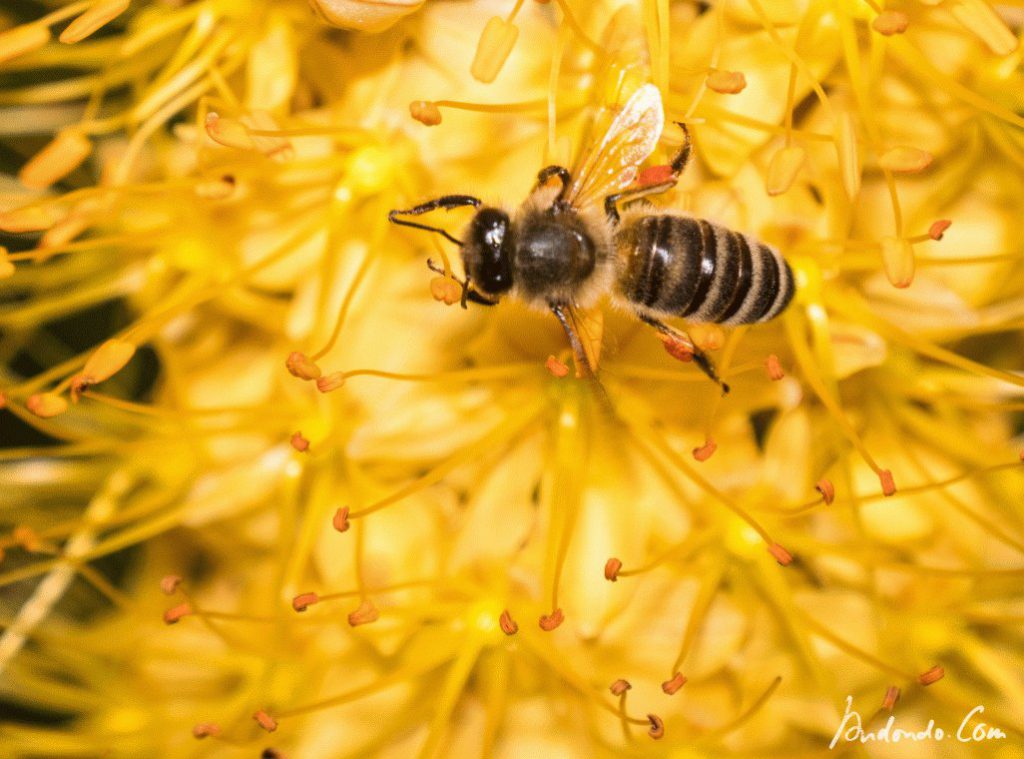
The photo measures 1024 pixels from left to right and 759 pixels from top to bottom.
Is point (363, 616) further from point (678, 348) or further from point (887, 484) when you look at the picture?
point (887, 484)

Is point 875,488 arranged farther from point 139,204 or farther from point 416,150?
point 139,204

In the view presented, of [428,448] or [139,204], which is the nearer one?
[428,448]

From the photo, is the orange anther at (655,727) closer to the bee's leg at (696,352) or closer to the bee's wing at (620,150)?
the bee's leg at (696,352)

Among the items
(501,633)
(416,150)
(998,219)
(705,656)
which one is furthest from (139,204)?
(998,219)

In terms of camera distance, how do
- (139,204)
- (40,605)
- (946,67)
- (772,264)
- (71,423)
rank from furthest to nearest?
(71,423), (40,605), (139,204), (946,67), (772,264)

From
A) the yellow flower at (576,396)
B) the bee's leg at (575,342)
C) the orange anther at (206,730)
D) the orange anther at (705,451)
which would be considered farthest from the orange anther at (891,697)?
the orange anther at (206,730)

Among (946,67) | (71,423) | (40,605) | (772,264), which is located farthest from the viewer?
(71,423)
